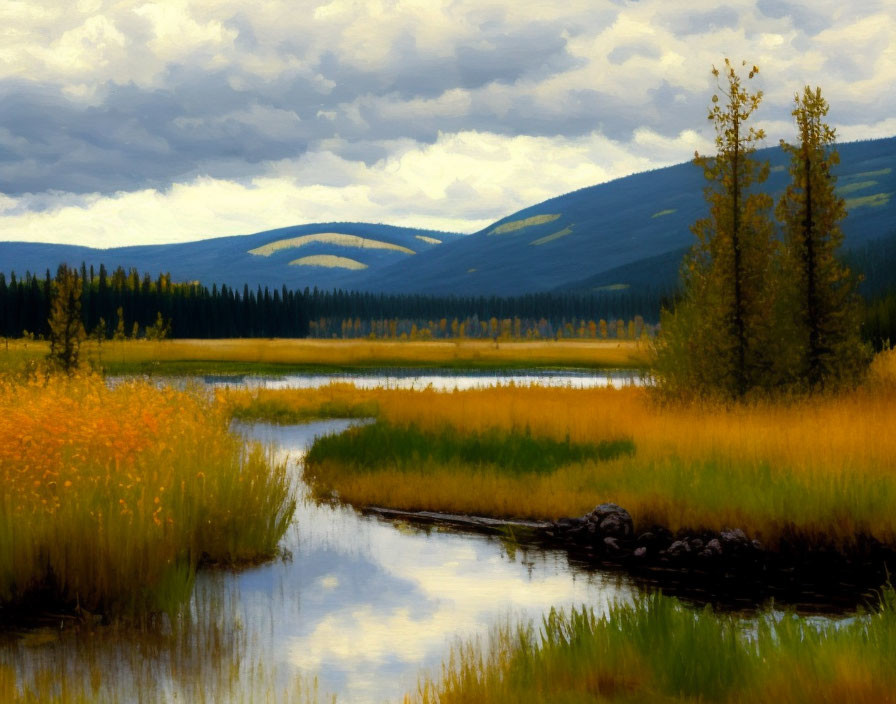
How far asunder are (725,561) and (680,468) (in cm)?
384

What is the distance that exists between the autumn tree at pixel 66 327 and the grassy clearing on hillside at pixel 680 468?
19230mm

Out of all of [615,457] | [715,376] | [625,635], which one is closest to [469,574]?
[625,635]

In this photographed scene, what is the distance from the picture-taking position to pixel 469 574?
47.3 feet

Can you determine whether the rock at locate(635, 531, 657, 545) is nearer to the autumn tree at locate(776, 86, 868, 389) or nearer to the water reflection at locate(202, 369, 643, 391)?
the autumn tree at locate(776, 86, 868, 389)

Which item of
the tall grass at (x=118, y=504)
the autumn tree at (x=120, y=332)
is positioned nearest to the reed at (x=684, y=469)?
the tall grass at (x=118, y=504)

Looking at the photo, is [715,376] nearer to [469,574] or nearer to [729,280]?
[729,280]

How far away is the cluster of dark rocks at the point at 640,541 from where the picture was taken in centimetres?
1509

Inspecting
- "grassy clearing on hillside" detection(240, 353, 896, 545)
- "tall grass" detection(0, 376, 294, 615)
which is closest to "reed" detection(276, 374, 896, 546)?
"grassy clearing on hillside" detection(240, 353, 896, 545)

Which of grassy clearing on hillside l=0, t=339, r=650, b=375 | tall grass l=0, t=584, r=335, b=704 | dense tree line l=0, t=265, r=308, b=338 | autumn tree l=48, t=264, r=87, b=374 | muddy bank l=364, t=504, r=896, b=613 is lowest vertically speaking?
muddy bank l=364, t=504, r=896, b=613

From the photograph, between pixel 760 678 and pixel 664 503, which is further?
pixel 664 503

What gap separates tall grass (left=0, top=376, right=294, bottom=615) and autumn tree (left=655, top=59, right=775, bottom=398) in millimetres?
15208

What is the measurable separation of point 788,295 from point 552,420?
8.99 meters

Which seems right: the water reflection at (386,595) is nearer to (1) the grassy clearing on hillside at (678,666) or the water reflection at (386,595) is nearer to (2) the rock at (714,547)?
(1) the grassy clearing on hillside at (678,666)

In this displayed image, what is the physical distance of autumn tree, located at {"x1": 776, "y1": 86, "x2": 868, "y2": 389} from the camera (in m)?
29.1
